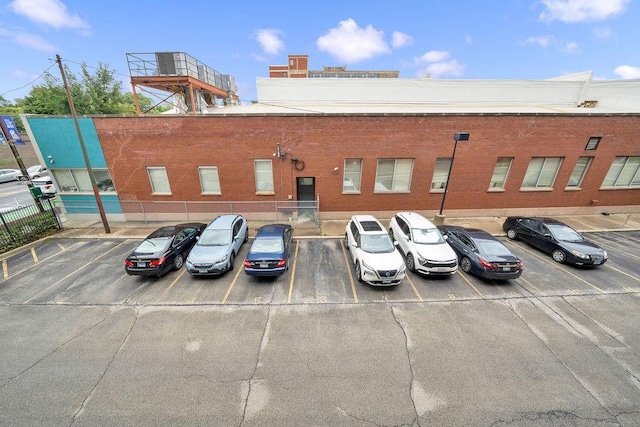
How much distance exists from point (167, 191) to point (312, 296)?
12446 millimetres

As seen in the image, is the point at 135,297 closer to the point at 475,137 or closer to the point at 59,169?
the point at 59,169

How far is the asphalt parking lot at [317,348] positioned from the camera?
4.72m

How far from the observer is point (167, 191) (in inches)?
583

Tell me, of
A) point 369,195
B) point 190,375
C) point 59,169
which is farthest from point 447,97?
point 59,169

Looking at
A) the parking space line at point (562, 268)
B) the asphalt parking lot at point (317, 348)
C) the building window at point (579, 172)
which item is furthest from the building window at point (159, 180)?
the building window at point (579, 172)

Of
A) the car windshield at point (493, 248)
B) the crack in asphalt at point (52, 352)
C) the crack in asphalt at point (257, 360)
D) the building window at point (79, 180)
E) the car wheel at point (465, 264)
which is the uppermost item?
the building window at point (79, 180)

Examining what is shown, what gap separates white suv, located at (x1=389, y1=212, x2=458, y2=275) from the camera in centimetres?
879

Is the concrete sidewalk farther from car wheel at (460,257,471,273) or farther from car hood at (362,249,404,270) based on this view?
car wheel at (460,257,471,273)

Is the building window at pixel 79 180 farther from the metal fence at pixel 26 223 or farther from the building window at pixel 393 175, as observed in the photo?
the building window at pixel 393 175

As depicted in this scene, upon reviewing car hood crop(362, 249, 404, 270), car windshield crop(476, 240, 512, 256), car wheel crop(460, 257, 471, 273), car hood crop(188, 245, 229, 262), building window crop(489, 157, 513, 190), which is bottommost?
car wheel crop(460, 257, 471, 273)

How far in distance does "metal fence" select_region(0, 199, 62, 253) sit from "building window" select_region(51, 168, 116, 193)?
1572mm

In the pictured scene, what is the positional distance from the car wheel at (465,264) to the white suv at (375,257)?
10.1ft

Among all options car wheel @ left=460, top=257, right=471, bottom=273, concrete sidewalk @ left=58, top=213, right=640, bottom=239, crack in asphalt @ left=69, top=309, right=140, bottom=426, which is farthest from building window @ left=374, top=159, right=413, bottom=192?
crack in asphalt @ left=69, top=309, right=140, bottom=426

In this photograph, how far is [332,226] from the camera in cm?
1427
